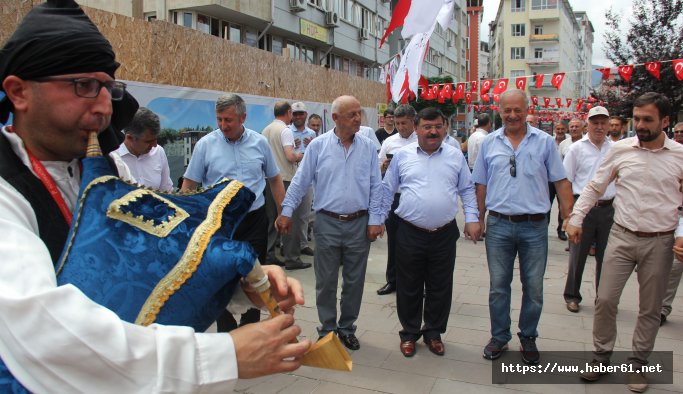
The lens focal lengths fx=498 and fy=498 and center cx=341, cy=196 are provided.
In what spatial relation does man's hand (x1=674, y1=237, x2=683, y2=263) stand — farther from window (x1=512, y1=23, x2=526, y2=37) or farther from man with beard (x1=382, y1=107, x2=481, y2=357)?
window (x1=512, y1=23, x2=526, y2=37)

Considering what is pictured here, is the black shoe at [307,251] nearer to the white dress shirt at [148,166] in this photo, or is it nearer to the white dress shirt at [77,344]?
the white dress shirt at [148,166]

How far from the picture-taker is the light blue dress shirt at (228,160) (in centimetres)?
432

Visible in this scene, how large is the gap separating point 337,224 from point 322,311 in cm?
75

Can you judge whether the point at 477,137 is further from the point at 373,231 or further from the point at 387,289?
the point at 373,231

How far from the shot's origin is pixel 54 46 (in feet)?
3.83

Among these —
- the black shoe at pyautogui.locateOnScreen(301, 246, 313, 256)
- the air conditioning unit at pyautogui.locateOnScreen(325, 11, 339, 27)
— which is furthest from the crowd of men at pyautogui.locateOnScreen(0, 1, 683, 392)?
the air conditioning unit at pyautogui.locateOnScreen(325, 11, 339, 27)

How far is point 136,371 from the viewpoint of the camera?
921 millimetres

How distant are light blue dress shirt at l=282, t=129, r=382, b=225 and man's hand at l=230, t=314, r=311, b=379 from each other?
3135 mm

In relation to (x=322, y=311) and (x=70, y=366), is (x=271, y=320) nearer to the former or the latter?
(x=70, y=366)

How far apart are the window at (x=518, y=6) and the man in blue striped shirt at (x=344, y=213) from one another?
71.0 m

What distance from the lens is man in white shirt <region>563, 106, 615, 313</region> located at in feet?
16.7

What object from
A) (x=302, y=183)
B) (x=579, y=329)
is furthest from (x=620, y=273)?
(x=302, y=183)

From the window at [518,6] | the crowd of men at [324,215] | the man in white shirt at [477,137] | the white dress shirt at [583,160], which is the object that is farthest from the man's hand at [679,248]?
the window at [518,6]

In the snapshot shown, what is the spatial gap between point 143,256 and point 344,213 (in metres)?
3.25
